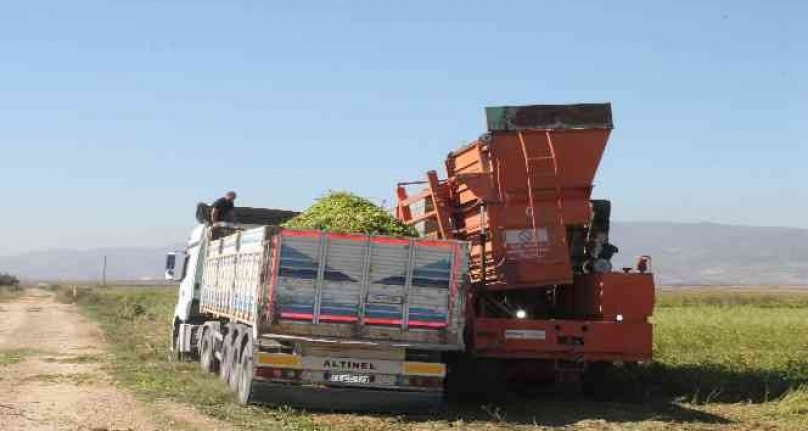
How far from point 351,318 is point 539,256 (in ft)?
11.5

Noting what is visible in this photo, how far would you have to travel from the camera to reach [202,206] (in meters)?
21.0

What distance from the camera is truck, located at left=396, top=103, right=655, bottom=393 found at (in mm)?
14651

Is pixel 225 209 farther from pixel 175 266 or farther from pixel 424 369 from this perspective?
pixel 424 369

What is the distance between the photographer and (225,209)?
20.1 m

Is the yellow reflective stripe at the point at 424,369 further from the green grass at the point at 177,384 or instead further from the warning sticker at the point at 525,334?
the warning sticker at the point at 525,334

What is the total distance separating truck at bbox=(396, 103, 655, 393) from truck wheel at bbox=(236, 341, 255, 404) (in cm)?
310

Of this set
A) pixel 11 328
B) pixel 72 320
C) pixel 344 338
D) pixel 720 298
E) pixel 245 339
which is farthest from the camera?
pixel 720 298

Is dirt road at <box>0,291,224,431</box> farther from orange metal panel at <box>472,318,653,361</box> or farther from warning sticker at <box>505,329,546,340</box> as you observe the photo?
warning sticker at <box>505,329,546,340</box>

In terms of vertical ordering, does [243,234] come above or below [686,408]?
above

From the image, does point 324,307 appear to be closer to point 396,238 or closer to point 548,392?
point 396,238

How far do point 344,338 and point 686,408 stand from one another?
5.17 meters

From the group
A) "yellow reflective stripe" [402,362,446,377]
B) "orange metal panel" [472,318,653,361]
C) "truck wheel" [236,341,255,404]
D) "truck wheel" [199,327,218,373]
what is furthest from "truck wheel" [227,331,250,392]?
"orange metal panel" [472,318,653,361]

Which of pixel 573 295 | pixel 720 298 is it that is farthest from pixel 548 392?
pixel 720 298

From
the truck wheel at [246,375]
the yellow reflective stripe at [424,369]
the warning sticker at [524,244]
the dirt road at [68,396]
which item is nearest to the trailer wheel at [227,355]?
the truck wheel at [246,375]
